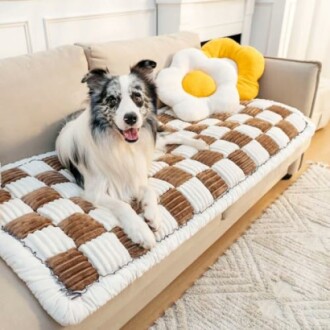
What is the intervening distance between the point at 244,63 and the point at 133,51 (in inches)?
32.5

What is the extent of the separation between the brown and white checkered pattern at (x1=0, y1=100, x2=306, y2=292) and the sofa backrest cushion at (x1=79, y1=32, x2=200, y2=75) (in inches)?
15.6

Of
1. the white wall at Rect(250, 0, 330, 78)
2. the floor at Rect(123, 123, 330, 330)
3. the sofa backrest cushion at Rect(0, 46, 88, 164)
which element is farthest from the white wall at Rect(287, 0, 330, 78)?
the sofa backrest cushion at Rect(0, 46, 88, 164)

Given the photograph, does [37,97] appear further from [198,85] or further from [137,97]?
[198,85]

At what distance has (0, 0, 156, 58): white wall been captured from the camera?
187 centimetres

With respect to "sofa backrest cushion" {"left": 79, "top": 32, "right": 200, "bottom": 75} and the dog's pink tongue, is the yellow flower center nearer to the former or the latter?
"sofa backrest cushion" {"left": 79, "top": 32, "right": 200, "bottom": 75}

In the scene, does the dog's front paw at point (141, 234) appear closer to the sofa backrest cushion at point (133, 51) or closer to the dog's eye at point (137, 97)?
the dog's eye at point (137, 97)

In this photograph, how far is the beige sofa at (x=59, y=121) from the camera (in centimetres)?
85

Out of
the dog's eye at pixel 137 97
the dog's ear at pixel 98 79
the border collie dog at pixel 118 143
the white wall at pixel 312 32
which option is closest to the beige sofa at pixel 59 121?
the border collie dog at pixel 118 143

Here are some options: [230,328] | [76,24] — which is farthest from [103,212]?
[76,24]

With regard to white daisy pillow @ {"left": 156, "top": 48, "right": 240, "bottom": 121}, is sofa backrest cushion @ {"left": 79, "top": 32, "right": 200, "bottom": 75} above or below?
above

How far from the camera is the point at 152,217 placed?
3.69 ft

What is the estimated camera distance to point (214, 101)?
2.05 m

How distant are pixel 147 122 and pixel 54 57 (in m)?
0.67

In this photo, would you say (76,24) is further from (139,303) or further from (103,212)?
(139,303)
